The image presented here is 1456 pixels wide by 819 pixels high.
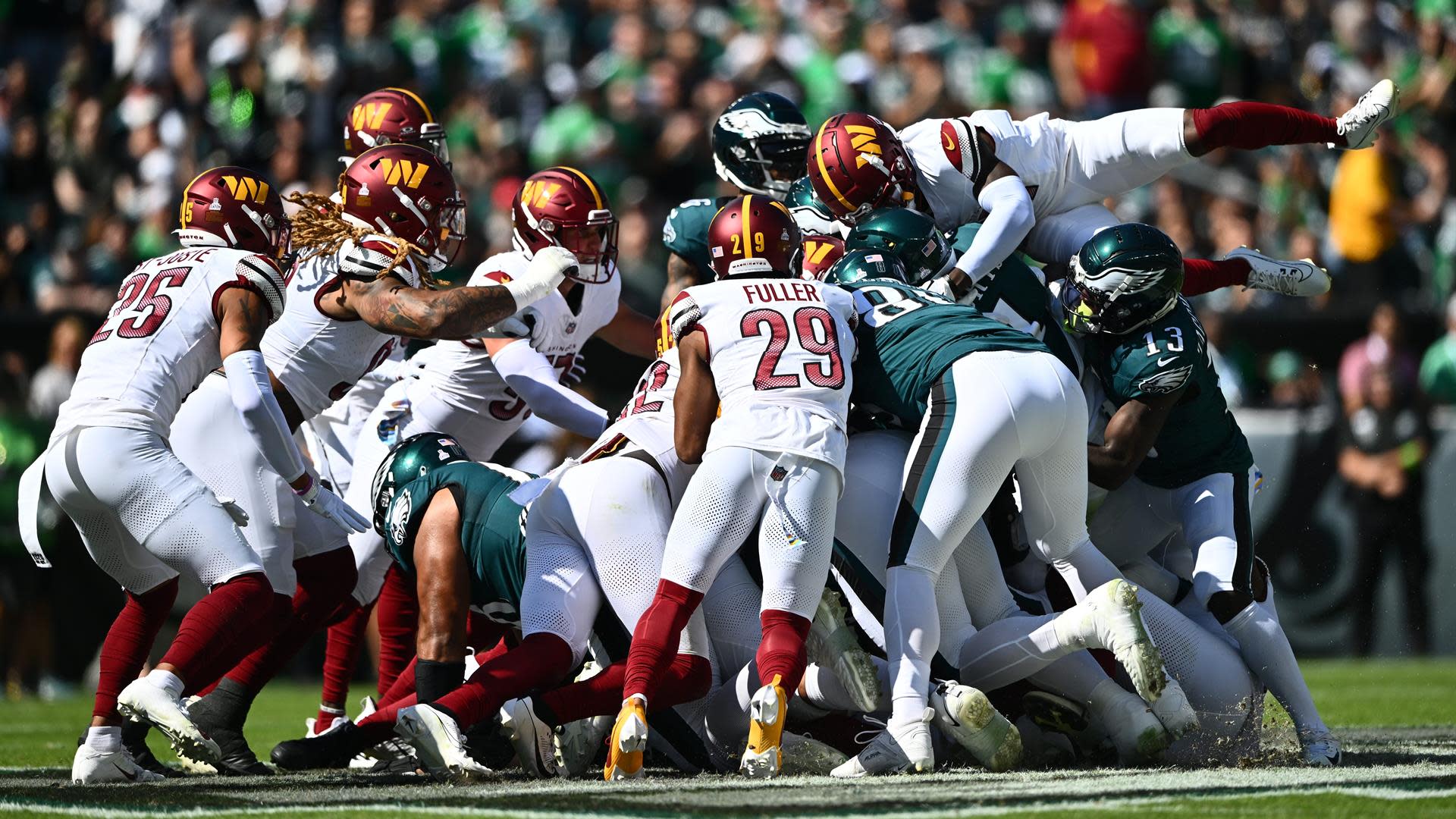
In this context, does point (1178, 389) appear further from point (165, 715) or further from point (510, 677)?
point (165, 715)

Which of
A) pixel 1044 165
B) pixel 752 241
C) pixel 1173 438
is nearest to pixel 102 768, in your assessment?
pixel 752 241

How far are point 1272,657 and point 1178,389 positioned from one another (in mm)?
956

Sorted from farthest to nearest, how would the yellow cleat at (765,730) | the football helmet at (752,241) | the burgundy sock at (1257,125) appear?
the burgundy sock at (1257,125)
the football helmet at (752,241)
the yellow cleat at (765,730)

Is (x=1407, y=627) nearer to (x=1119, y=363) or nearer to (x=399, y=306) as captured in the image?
(x=1119, y=363)

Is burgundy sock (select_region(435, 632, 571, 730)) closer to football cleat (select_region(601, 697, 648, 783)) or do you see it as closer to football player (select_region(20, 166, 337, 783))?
football cleat (select_region(601, 697, 648, 783))

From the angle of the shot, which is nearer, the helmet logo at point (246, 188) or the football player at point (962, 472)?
the football player at point (962, 472)

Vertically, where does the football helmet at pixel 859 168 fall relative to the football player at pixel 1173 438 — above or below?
above

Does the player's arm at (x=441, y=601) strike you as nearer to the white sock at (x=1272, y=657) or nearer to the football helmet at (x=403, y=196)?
the football helmet at (x=403, y=196)

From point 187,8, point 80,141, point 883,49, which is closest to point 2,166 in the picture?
point 80,141

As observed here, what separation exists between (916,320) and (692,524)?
3.63 feet

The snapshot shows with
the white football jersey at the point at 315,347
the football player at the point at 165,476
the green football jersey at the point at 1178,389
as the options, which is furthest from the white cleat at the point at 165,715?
the green football jersey at the point at 1178,389

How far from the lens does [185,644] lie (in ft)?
19.3

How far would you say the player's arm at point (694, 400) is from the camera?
588cm

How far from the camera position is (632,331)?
26.2 feet
